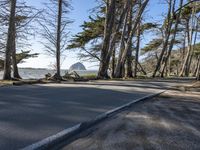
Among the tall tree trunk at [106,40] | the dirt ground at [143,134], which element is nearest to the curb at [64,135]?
the dirt ground at [143,134]

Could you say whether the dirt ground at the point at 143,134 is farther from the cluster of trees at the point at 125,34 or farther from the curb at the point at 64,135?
the cluster of trees at the point at 125,34

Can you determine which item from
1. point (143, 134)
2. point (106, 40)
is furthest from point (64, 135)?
point (106, 40)

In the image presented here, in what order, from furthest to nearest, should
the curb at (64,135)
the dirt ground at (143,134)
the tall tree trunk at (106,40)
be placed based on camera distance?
the tall tree trunk at (106,40), the dirt ground at (143,134), the curb at (64,135)

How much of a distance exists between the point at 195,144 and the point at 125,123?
211cm

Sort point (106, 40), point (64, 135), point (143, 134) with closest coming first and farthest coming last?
1. point (64, 135)
2. point (143, 134)
3. point (106, 40)

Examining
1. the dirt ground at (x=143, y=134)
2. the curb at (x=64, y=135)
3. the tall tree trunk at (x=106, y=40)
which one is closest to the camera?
the curb at (x=64, y=135)

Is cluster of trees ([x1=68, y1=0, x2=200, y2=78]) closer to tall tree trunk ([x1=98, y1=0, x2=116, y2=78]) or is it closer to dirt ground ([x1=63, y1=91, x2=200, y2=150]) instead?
tall tree trunk ([x1=98, y1=0, x2=116, y2=78])

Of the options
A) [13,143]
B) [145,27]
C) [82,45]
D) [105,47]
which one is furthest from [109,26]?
[13,143]

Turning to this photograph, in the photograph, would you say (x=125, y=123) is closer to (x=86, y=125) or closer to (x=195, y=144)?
(x=86, y=125)

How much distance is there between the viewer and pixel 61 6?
998 inches

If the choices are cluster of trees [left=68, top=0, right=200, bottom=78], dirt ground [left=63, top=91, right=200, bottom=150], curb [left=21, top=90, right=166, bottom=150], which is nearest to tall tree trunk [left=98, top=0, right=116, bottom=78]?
cluster of trees [left=68, top=0, right=200, bottom=78]

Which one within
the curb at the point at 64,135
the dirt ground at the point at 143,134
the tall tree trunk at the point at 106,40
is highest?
the tall tree trunk at the point at 106,40

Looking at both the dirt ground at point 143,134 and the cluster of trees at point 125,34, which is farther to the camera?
the cluster of trees at point 125,34

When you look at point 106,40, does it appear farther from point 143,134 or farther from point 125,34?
point 143,134
